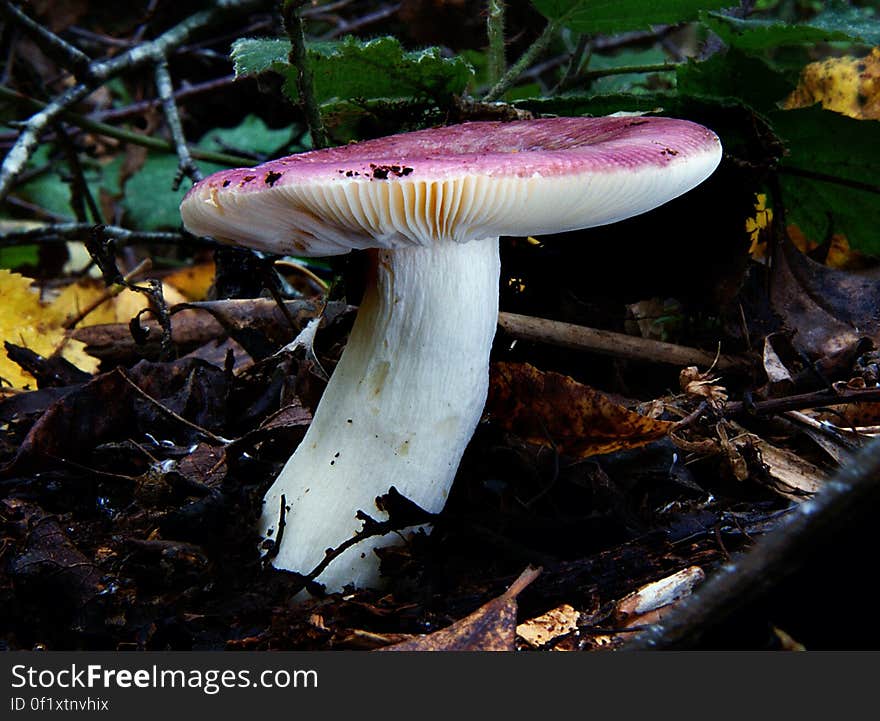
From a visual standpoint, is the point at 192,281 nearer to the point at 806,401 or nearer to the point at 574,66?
the point at 574,66

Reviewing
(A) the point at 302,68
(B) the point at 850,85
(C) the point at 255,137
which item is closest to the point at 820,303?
(B) the point at 850,85

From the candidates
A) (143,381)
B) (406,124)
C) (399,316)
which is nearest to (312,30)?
(406,124)

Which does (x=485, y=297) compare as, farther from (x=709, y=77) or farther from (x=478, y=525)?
(x=709, y=77)

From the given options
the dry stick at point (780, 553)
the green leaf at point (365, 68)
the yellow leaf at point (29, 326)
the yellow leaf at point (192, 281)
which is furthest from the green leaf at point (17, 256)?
the dry stick at point (780, 553)

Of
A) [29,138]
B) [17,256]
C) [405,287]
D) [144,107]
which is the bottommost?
[17,256]

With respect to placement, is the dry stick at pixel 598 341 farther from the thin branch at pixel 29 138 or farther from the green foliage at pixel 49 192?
the green foliage at pixel 49 192

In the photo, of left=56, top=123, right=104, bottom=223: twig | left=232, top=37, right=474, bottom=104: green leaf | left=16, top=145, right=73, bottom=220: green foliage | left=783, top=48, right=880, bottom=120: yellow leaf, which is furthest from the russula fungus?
left=16, top=145, right=73, bottom=220: green foliage
